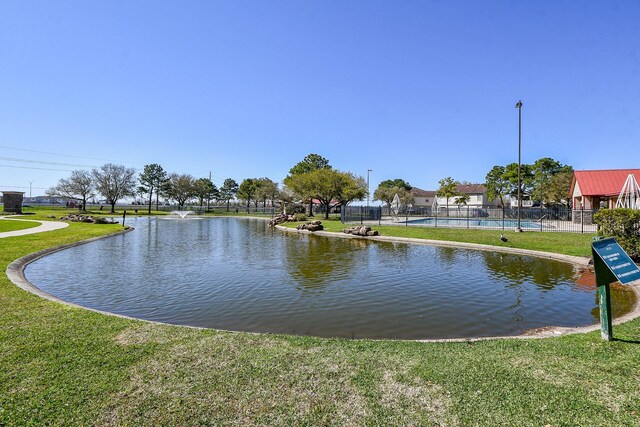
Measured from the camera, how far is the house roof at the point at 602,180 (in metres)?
33.2

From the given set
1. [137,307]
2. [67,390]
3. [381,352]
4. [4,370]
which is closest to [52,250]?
[137,307]

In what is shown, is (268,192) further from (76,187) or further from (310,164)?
(76,187)

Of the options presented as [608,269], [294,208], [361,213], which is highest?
[294,208]

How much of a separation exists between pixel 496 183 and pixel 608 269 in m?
74.7

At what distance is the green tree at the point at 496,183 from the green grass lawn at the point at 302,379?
72.8 m

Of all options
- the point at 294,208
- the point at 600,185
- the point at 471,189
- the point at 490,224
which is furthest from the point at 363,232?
the point at 471,189

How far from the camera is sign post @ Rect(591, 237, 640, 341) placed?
15.7ft

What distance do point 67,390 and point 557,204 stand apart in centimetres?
7198

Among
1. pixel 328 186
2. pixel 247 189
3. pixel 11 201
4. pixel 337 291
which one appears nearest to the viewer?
pixel 337 291

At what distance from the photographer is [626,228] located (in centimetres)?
1222

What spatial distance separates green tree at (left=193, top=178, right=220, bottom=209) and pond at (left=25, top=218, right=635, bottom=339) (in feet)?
218

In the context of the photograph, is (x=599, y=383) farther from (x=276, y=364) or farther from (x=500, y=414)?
(x=276, y=364)

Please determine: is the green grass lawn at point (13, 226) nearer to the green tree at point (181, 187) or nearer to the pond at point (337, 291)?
the pond at point (337, 291)

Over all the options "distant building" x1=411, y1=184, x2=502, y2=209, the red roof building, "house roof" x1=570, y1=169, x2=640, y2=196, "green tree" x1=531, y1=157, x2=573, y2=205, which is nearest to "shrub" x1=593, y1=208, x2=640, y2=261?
the red roof building
